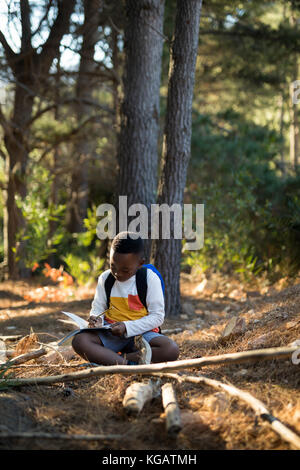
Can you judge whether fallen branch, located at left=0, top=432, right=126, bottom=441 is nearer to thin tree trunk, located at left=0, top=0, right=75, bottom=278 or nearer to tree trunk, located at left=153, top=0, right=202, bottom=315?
tree trunk, located at left=153, top=0, right=202, bottom=315

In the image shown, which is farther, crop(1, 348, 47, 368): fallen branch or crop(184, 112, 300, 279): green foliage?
crop(184, 112, 300, 279): green foliage

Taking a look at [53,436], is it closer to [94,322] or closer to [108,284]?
[94,322]

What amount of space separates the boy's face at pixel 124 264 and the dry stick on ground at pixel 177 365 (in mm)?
641

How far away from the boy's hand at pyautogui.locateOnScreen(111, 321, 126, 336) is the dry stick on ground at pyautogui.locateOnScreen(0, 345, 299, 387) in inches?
13.5

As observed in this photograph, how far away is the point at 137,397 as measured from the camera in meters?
2.31

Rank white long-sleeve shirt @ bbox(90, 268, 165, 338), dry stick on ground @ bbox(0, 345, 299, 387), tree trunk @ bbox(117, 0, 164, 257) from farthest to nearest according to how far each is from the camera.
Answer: tree trunk @ bbox(117, 0, 164, 257) < white long-sleeve shirt @ bbox(90, 268, 165, 338) < dry stick on ground @ bbox(0, 345, 299, 387)

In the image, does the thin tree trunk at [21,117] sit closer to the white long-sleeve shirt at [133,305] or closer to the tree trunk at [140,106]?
the tree trunk at [140,106]

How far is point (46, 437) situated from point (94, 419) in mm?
317

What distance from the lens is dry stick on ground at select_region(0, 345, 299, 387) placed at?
7.91ft

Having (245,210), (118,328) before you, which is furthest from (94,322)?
(245,210)

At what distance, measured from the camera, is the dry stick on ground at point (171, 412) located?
2.03 meters

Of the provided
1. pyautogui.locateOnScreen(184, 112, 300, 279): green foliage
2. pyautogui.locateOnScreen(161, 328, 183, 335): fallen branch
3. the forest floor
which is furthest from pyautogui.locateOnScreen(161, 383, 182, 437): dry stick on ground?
pyautogui.locateOnScreen(184, 112, 300, 279): green foliage

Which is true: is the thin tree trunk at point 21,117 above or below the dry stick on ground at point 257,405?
above

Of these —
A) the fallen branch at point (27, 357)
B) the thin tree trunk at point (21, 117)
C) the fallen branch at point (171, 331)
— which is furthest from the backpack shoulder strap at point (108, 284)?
the thin tree trunk at point (21, 117)
